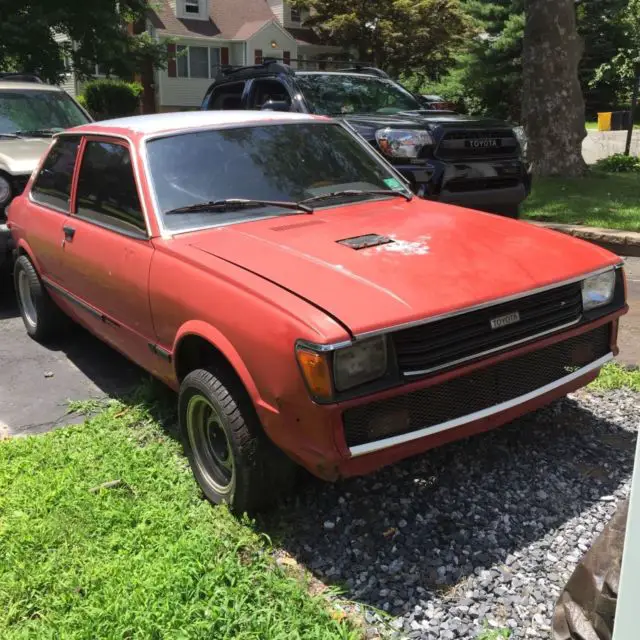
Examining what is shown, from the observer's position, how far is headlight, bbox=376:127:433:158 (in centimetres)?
675

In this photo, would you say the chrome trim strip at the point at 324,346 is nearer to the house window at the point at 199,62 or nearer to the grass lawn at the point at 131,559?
the grass lawn at the point at 131,559

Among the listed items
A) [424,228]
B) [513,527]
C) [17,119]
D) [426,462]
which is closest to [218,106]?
[17,119]

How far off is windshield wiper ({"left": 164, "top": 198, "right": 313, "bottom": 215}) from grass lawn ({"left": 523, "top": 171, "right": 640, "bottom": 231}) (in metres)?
5.85

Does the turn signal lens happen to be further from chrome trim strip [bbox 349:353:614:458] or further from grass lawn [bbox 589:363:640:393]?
grass lawn [bbox 589:363:640:393]

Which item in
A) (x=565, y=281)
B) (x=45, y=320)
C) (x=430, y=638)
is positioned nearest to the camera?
(x=430, y=638)

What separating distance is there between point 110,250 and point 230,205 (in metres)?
0.74

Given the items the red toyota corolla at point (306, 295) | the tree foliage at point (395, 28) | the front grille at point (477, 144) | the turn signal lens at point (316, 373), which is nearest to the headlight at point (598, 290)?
the red toyota corolla at point (306, 295)

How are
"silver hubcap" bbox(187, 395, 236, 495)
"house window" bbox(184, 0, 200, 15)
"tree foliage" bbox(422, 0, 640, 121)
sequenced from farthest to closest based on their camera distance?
"house window" bbox(184, 0, 200, 15) → "tree foliage" bbox(422, 0, 640, 121) → "silver hubcap" bbox(187, 395, 236, 495)

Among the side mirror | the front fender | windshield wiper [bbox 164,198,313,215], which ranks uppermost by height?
the side mirror

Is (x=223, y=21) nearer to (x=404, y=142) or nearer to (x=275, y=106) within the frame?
(x=275, y=106)

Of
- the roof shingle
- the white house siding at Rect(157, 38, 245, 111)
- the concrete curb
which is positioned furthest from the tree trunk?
the roof shingle

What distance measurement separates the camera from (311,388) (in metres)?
2.48

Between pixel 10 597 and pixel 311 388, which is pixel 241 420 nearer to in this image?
pixel 311 388

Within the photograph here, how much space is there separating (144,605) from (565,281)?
211 centimetres
